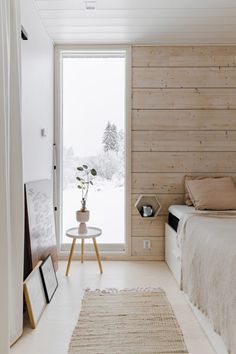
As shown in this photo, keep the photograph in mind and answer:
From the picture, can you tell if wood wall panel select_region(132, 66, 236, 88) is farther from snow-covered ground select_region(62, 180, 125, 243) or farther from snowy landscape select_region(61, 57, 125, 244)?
snow-covered ground select_region(62, 180, 125, 243)

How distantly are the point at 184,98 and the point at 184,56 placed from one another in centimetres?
49

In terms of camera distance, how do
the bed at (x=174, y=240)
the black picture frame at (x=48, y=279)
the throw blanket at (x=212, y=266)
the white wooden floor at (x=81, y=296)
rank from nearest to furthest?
the throw blanket at (x=212, y=266)
the white wooden floor at (x=81, y=296)
the black picture frame at (x=48, y=279)
the bed at (x=174, y=240)

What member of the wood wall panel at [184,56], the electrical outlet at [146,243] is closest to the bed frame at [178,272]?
the electrical outlet at [146,243]

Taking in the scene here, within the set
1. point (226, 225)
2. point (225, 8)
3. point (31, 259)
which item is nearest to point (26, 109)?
point (31, 259)

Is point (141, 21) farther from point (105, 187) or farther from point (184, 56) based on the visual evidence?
point (105, 187)

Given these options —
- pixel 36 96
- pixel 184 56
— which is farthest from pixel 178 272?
pixel 184 56

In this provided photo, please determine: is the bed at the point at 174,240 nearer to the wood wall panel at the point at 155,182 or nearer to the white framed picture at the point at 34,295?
the wood wall panel at the point at 155,182

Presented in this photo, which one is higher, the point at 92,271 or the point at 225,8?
A: the point at 225,8

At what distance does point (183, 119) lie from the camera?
3533 mm

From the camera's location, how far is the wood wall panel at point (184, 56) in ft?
11.5

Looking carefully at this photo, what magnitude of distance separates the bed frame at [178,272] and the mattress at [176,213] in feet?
0.22

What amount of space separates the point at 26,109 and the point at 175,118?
178 cm

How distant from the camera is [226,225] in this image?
2213 mm

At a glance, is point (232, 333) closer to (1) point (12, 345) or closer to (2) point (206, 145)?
(1) point (12, 345)
